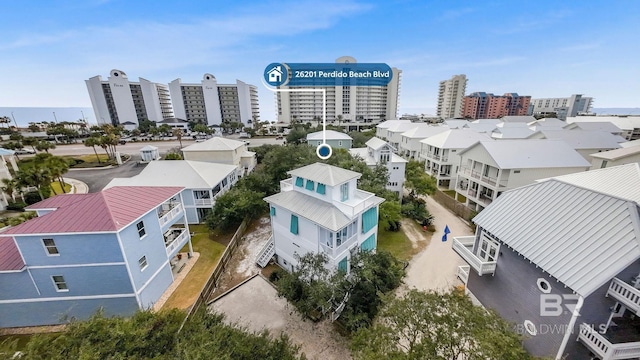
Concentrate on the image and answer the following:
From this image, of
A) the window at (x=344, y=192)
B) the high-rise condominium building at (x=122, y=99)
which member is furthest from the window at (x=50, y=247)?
the high-rise condominium building at (x=122, y=99)

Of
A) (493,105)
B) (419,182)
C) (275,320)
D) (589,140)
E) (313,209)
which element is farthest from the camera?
(493,105)

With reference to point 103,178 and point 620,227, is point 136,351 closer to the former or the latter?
point 620,227

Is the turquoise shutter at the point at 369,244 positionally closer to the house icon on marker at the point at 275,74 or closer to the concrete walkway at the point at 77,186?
the house icon on marker at the point at 275,74

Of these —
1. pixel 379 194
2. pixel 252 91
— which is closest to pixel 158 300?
pixel 379 194

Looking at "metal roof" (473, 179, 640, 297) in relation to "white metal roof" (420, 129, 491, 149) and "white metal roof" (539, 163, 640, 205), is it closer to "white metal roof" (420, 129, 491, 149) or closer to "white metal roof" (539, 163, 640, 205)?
"white metal roof" (539, 163, 640, 205)

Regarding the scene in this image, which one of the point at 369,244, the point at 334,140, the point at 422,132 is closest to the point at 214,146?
the point at 334,140

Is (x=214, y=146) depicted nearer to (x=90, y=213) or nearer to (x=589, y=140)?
(x=90, y=213)

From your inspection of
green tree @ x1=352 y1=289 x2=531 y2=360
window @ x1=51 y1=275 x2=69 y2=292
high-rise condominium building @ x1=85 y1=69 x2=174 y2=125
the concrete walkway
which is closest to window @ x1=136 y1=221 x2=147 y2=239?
window @ x1=51 y1=275 x2=69 y2=292
